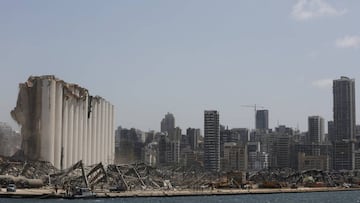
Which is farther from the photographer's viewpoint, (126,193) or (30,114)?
(30,114)

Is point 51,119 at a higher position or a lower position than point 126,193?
higher

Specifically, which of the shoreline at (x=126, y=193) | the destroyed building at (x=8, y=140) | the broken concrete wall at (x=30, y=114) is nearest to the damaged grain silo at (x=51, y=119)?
the broken concrete wall at (x=30, y=114)

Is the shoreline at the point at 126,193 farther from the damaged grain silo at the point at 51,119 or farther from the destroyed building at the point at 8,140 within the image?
the destroyed building at the point at 8,140

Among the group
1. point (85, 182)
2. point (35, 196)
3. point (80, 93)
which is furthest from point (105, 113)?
point (35, 196)

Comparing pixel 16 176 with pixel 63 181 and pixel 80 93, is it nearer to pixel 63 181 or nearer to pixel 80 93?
pixel 63 181

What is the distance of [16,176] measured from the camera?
142625 millimetres

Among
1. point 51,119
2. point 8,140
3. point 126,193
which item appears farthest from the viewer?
point 8,140

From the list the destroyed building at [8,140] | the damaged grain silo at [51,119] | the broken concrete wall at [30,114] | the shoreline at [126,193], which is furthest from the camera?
the destroyed building at [8,140]

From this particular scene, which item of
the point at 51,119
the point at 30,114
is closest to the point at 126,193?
the point at 51,119

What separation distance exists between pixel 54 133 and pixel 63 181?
1137cm

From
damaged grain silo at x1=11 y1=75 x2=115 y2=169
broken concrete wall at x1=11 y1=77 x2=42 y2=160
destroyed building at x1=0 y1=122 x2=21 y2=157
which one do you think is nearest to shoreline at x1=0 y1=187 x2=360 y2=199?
damaged grain silo at x1=11 y1=75 x2=115 y2=169

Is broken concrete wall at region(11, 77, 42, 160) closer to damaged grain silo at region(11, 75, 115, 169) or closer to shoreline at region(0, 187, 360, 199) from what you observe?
damaged grain silo at region(11, 75, 115, 169)

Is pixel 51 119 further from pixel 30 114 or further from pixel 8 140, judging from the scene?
pixel 8 140

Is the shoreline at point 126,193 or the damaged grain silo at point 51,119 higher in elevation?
the damaged grain silo at point 51,119
